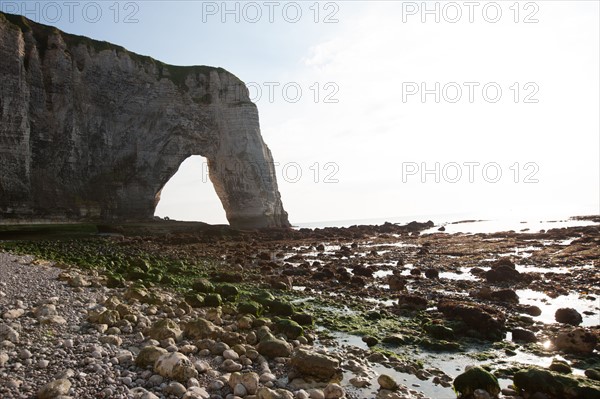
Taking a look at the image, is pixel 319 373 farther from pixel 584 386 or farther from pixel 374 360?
pixel 584 386

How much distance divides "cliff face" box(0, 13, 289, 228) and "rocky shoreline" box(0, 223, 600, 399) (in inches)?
1162

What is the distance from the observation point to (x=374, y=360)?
8.41 meters

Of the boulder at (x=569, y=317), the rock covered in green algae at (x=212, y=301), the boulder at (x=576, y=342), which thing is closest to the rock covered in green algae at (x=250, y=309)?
the rock covered in green algae at (x=212, y=301)

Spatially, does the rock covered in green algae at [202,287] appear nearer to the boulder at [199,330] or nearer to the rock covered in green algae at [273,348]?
the boulder at [199,330]

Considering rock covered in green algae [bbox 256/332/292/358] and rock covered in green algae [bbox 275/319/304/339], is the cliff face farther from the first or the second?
rock covered in green algae [bbox 256/332/292/358]

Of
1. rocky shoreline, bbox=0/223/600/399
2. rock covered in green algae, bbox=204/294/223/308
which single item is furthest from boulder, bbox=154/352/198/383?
rock covered in green algae, bbox=204/294/223/308

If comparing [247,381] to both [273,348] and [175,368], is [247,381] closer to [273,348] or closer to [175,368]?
[175,368]

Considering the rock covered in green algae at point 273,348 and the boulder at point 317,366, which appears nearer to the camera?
the boulder at point 317,366

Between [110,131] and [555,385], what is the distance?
5241cm

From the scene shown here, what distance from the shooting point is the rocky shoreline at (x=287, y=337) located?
6.35 meters

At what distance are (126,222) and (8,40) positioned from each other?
73.5 feet

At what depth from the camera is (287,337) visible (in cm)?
945

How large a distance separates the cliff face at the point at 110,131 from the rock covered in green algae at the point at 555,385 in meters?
46.0

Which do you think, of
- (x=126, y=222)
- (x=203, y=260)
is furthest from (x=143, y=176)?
(x=203, y=260)
